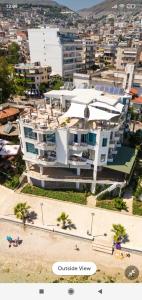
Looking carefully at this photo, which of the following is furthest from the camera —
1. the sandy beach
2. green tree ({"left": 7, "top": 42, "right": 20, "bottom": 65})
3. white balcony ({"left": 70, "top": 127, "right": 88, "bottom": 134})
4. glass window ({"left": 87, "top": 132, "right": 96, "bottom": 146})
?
green tree ({"left": 7, "top": 42, "right": 20, "bottom": 65})

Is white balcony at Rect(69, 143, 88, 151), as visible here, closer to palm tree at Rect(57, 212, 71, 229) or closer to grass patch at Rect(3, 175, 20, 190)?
palm tree at Rect(57, 212, 71, 229)

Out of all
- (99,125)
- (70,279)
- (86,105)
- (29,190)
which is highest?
(86,105)

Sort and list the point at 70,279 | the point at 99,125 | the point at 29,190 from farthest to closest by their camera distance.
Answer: the point at 29,190
the point at 99,125
the point at 70,279

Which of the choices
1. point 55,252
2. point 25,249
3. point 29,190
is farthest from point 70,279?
point 29,190

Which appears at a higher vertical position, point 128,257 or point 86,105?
point 86,105

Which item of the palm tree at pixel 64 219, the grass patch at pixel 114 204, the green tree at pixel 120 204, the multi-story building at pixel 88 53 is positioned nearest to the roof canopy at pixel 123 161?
the green tree at pixel 120 204

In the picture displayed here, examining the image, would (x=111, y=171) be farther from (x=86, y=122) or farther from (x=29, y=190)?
(x=29, y=190)

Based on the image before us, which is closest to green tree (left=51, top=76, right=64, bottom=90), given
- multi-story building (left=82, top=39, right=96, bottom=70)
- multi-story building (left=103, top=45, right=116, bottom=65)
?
multi-story building (left=82, top=39, right=96, bottom=70)
